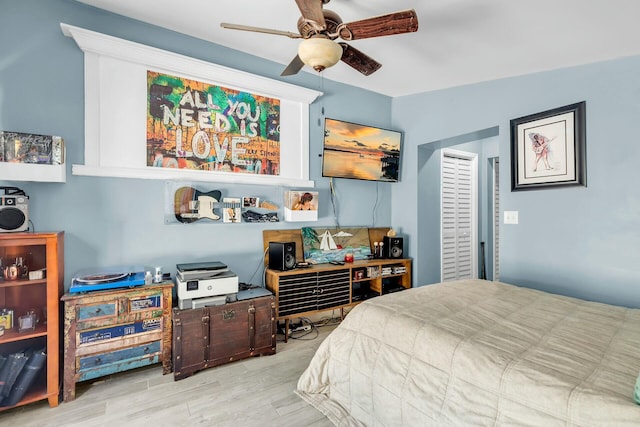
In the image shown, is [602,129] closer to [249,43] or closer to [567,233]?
[567,233]

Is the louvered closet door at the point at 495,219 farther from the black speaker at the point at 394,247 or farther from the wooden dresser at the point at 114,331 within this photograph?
the wooden dresser at the point at 114,331

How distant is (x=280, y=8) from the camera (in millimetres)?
2139

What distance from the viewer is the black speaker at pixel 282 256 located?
2771mm

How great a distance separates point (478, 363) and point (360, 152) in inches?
106

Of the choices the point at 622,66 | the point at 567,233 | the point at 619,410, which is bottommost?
the point at 619,410

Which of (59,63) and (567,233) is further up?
(59,63)

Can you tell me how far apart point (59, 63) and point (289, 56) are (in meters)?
1.86

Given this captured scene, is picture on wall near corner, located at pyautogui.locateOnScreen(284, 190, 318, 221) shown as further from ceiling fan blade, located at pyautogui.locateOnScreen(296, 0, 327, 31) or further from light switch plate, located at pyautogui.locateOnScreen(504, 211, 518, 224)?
light switch plate, located at pyautogui.locateOnScreen(504, 211, 518, 224)

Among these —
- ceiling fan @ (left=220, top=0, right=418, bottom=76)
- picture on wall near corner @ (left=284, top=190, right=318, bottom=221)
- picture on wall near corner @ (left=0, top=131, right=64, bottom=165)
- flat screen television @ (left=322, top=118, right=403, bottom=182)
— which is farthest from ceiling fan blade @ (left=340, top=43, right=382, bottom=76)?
picture on wall near corner @ (left=0, top=131, right=64, bottom=165)

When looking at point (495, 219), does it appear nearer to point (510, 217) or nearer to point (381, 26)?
point (510, 217)

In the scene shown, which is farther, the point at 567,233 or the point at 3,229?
the point at 567,233

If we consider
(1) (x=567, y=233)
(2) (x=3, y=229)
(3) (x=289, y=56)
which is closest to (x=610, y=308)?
(1) (x=567, y=233)

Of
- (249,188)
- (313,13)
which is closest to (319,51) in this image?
(313,13)

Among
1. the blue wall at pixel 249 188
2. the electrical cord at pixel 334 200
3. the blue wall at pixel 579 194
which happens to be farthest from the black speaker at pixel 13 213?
the blue wall at pixel 579 194
